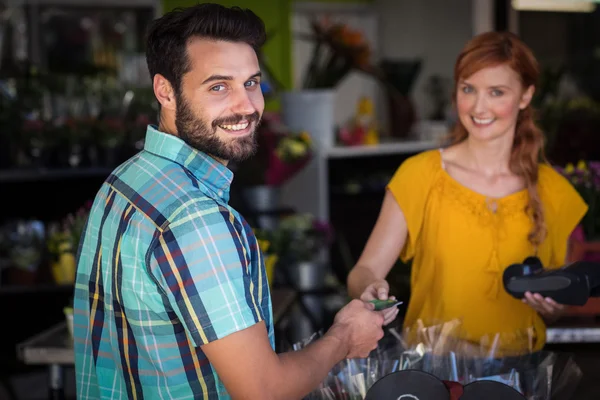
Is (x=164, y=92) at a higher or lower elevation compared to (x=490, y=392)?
higher

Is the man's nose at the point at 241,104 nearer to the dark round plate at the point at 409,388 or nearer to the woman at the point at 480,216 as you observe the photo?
the dark round plate at the point at 409,388

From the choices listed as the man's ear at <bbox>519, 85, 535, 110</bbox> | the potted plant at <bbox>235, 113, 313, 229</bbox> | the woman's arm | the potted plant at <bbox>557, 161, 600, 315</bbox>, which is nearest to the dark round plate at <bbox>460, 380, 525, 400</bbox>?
the woman's arm

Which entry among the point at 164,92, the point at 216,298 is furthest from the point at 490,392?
the point at 164,92

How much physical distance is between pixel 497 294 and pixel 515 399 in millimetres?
924

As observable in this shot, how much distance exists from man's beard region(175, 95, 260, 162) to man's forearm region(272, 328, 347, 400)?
1.19 ft

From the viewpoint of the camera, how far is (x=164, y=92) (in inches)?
58.7

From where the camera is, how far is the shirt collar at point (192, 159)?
145 centimetres

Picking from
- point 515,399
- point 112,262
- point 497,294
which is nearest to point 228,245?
point 112,262

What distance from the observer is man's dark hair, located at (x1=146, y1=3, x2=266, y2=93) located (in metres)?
1.46

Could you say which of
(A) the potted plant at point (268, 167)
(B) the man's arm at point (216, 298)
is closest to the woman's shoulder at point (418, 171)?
(B) the man's arm at point (216, 298)

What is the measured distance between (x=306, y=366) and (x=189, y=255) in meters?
Result: 0.30

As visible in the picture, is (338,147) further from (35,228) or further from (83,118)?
(35,228)

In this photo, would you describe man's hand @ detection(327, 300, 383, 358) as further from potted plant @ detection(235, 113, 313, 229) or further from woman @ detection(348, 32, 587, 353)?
potted plant @ detection(235, 113, 313, 229)

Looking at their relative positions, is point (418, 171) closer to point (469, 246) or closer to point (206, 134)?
point (469, 246)
